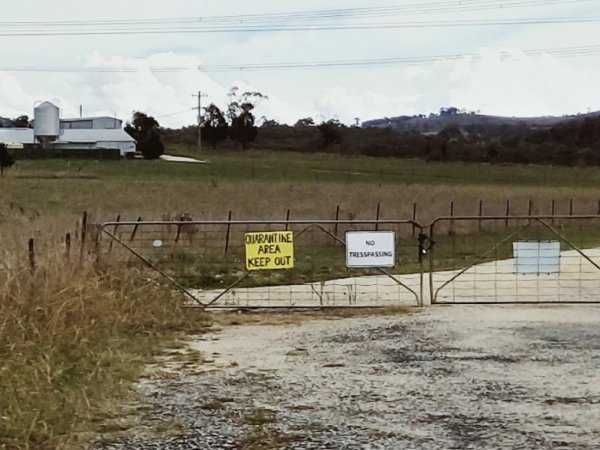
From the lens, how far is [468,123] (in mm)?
141250

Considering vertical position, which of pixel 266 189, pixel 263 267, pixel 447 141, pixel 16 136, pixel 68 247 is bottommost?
pixel 263 267

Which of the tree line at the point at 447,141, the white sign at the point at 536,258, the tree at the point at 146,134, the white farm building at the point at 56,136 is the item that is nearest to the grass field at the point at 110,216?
the white sign at the point at 536,258

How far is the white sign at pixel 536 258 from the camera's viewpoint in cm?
1355

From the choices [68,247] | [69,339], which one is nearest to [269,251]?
[68,247]

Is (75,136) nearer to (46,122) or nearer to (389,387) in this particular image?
(46,122)

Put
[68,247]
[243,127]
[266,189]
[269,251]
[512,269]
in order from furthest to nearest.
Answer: [243,127] < [266,189] < [512,269] < [269,251] < [68,247]

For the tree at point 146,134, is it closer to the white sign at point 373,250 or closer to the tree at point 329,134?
the tree at point 329,134

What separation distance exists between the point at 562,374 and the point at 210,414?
3.65 m

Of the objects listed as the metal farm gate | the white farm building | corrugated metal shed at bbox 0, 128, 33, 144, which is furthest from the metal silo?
the metal farm gate

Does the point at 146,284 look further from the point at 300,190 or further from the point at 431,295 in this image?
the point at 300,190

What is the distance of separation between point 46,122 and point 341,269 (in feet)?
314

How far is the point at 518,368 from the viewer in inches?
364

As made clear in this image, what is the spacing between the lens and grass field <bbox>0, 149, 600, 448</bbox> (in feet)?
26.1

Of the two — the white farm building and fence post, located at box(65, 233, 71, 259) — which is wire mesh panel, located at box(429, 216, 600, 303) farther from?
the white farm building
